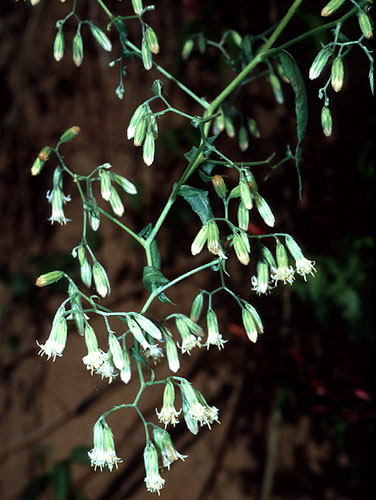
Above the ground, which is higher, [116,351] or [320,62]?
[320,62]

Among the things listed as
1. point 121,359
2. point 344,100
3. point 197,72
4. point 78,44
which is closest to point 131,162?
point 197,72

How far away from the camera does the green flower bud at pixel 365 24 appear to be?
0.64 metres

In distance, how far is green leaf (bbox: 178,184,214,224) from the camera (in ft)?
2.16

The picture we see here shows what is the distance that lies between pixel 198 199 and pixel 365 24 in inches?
11.6

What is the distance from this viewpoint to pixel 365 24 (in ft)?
2.11

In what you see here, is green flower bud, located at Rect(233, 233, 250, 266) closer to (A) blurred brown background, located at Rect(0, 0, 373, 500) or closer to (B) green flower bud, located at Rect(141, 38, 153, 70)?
(B) green flower bud, located at Rect(141, 38, 153, 70)

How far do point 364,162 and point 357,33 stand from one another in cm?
30

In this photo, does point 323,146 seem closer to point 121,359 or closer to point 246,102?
point 246,102

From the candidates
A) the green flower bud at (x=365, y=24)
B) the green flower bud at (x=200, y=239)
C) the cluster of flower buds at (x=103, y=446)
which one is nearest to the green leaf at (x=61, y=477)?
the cluster of flower buds at (x=103, y=446)

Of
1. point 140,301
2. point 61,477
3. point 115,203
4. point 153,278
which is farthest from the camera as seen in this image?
point 140,301

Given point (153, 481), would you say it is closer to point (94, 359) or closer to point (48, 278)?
point (94, 359)

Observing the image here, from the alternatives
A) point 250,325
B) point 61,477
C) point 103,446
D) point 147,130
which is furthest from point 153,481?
point 61,477

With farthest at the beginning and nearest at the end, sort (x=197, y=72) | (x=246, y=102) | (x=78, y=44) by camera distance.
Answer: (x=197, y=72)
(x=246, y=102)
(x=78, y=44)

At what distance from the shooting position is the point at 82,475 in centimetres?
234
